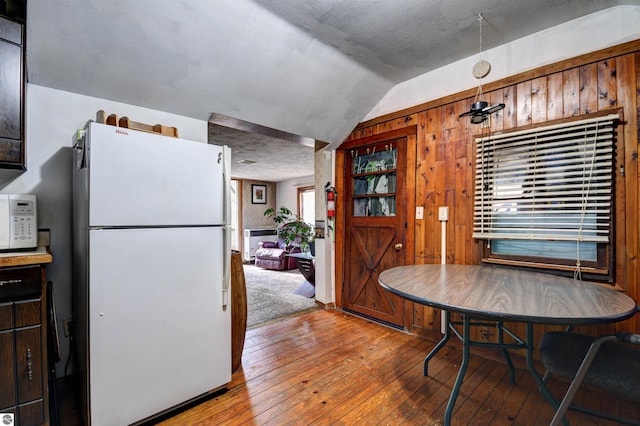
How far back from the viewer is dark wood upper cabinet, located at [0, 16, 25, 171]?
5.02ft

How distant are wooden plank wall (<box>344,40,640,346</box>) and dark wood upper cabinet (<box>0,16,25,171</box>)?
9.23 feet

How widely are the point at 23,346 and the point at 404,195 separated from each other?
293cm

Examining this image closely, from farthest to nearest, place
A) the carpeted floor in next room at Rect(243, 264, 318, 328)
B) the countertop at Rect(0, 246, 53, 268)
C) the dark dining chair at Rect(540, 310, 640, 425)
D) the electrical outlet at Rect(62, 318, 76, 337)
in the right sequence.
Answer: the carpeted floor in next room at Rect(243, 264, 318, 328), the electrical outlet at Rect(62, 318, 76, 337), the countertop at Rect(0, 246, 53, 268), the dark dining chair at Rect(540, 310, 640, 425)

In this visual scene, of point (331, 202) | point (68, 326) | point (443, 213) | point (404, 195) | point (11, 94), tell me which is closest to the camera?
point (11, 94)

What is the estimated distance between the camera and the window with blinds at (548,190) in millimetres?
1968

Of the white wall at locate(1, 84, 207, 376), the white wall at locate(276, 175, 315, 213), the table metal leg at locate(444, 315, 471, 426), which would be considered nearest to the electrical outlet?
the white wall at locate(1, 84, 207, 376)

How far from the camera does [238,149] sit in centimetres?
506

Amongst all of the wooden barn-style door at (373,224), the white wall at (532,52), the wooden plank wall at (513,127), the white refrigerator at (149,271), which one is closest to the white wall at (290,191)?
the wooden barn-style door at (373,224)

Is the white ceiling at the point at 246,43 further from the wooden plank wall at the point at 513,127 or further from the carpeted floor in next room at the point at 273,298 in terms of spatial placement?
the carpeted floor in next room at the point at 273,298

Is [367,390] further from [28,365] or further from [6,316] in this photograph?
[6,316]

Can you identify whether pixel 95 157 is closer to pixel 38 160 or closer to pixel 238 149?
pixel 38 160

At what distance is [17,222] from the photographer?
1613 mm

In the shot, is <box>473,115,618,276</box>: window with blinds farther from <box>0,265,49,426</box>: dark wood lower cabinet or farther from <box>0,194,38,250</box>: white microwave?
<box>0,194,38,250</box>: white microwave

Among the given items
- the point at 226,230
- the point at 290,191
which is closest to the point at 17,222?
the point at 226,230
